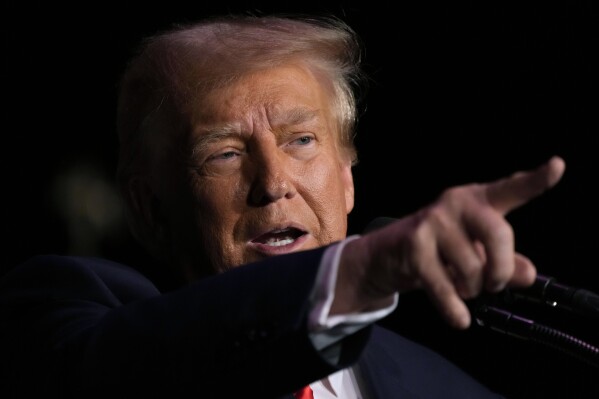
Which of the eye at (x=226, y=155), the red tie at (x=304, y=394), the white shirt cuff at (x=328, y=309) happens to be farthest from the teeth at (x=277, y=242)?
the white shirt cuff at (x=328, y=309)

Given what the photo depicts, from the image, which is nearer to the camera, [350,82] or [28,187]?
[28,187]

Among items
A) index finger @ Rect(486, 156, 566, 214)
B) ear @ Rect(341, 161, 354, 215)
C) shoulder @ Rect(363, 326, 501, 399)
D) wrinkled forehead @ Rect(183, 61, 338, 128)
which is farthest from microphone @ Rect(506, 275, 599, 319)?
ear @ Rect(341, 161, 354, 215)

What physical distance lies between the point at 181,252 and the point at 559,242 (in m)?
1.37

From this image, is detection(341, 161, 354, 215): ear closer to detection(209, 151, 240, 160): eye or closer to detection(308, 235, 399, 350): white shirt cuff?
detection(209, 151, 240, 160): eye

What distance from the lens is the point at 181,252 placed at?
8.23 feet

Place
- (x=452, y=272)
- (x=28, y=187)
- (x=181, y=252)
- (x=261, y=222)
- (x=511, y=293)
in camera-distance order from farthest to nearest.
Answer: (x=28, y=187) → (x=181, y=252) → (x=261, y=222) → (x=511, y=293) → (x=452, y=272)

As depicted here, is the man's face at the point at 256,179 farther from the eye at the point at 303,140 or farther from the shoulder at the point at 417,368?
the shoulder at the point at 417,368

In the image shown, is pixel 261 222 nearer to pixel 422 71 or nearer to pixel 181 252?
pixel 181 252

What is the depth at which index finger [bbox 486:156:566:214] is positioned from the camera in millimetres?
1126

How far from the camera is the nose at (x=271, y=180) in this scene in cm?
232

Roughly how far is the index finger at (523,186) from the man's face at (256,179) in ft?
3.88

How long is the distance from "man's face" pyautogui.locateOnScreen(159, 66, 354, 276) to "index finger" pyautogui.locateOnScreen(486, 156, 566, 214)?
1184 millimetres

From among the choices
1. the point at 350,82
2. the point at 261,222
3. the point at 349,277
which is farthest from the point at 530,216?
the point at 349,277

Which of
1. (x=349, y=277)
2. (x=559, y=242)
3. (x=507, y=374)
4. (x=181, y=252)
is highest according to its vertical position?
(x=349, y=277)
